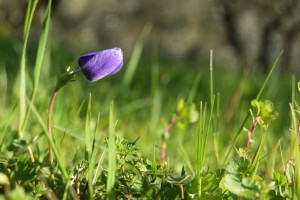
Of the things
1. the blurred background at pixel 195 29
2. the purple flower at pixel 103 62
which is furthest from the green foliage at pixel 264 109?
the blurred background at pixel 195 29

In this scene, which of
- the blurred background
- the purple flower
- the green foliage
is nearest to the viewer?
the purple flower

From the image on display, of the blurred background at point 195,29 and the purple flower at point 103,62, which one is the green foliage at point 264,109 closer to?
the purple flower at point 103,62

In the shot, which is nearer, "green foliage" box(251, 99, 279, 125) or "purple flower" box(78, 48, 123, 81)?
"purple flower" box(78, 48, 123, 81)

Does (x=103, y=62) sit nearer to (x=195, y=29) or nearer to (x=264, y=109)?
(x=264, y=109)

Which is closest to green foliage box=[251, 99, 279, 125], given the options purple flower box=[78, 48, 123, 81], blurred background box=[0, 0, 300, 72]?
purple flower box=[78, 48, 123, 81]

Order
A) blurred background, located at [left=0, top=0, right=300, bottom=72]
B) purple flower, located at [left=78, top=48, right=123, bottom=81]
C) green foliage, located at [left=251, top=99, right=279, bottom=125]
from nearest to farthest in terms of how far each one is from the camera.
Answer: purple flower, located at [left=78, top=48, right=123, bottom=81]
green foliage, located at [left=251, top=99, right=279, bottom=125]
blurred background, located at [left=0, top=0, right=300, bottom=72]

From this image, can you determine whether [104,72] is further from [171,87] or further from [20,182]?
[171,87]

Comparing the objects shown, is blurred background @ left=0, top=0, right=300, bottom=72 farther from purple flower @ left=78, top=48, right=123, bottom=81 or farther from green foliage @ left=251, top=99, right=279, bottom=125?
purple flower @ left=78, top=48, right=123, bottom=81

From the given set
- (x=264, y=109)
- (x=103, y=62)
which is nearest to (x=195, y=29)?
(x=264, y=109)

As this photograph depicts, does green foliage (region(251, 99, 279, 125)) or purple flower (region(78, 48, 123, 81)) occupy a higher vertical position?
purple flower (region(78, 48, 123, 81))
